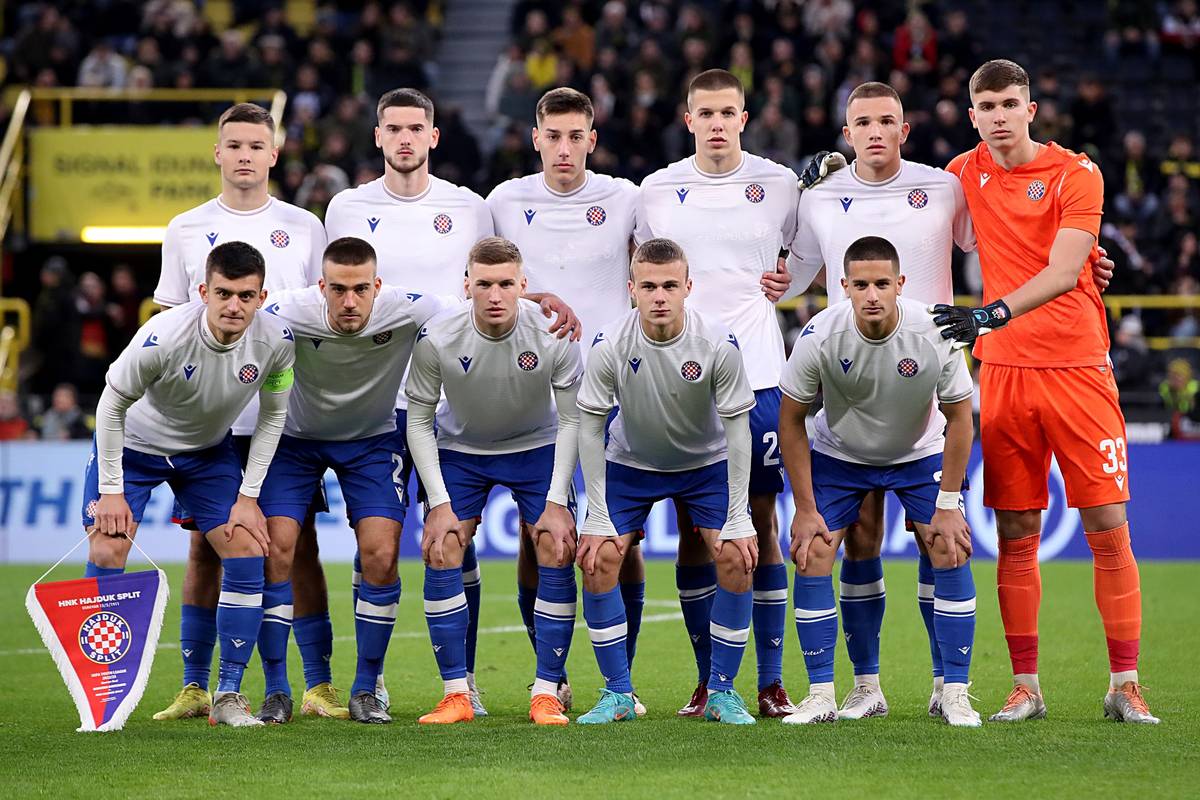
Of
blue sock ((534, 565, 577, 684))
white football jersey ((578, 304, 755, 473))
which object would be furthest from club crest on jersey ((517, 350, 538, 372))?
blue sock ((534, 565, 577, 684))

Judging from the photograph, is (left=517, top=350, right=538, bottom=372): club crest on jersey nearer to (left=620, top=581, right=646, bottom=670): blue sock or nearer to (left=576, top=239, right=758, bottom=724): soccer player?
(left=576, top=239, right=758, bottom=724): soccer player

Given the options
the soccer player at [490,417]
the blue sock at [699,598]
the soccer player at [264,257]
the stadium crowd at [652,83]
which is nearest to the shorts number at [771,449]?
the blue sock at [699,598]

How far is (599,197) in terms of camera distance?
7.43 m

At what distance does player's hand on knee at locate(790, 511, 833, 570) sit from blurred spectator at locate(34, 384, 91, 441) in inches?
406

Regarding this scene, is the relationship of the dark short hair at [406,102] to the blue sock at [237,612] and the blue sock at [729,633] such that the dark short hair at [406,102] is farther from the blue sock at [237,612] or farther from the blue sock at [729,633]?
the blue sock at [729,633]

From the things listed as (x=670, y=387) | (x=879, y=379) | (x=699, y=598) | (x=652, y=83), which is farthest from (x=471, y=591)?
(x=652, y=83)

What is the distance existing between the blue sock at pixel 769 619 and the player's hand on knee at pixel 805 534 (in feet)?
1.45

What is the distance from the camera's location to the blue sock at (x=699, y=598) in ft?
23.9

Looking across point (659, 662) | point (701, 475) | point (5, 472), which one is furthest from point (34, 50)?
point (701, 475)

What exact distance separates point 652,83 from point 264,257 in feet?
40.7

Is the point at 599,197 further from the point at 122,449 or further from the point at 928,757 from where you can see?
the point at 928,757

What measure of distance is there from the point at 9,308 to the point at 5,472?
12.0ft

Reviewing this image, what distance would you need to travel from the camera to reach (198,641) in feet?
23.8

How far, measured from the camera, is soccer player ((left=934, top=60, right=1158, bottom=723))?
672 cm
